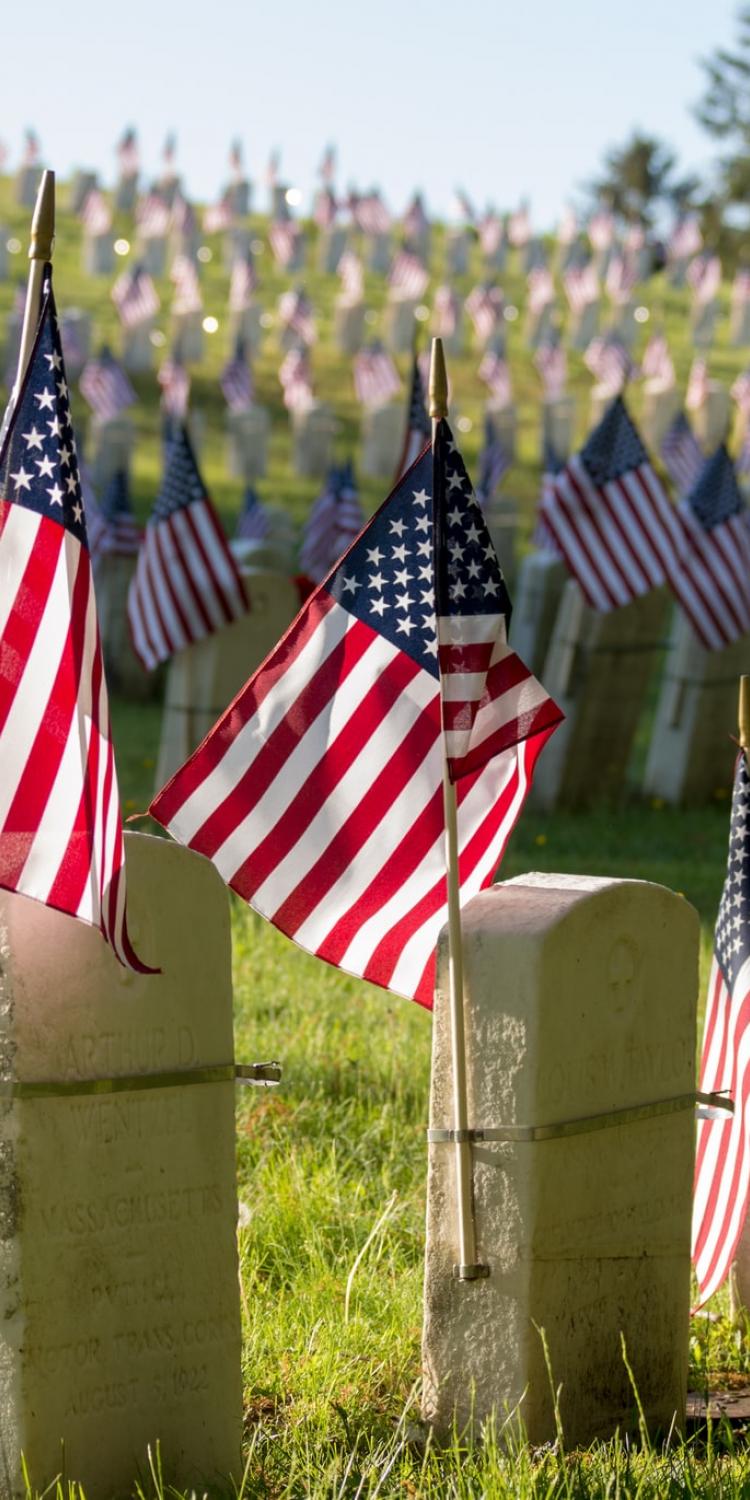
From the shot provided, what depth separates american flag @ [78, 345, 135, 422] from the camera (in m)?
31.2

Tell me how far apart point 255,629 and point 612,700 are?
312 cm

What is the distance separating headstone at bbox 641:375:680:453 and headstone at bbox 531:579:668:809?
2243 centimetres

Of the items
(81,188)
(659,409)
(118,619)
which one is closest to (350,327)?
(659,409)

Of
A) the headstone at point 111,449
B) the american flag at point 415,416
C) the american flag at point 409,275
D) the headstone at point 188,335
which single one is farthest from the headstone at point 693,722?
the american flag at point 409,275

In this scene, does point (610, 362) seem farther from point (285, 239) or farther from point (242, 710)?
point (242, 710)

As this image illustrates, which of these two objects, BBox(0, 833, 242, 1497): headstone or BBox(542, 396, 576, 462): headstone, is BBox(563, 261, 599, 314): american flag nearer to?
BBox(542, 396, 576, 462): headstone

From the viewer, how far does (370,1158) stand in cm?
631

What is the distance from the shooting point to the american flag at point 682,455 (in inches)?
1161

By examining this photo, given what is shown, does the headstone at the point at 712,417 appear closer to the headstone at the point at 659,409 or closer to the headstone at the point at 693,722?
the headstone at the point at 659,409

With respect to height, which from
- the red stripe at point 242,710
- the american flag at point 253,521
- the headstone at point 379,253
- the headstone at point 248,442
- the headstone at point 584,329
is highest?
the headstone at point 379,253

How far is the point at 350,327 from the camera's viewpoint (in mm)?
40688

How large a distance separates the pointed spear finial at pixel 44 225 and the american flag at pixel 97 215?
43175 mm

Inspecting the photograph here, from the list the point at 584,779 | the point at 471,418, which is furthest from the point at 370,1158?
the point at 471,418

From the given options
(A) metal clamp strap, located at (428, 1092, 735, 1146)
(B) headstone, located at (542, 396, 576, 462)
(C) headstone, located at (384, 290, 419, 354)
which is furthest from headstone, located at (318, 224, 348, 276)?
A: (A) metal clamp strap, located at (428, 1092, 735, 1146)
